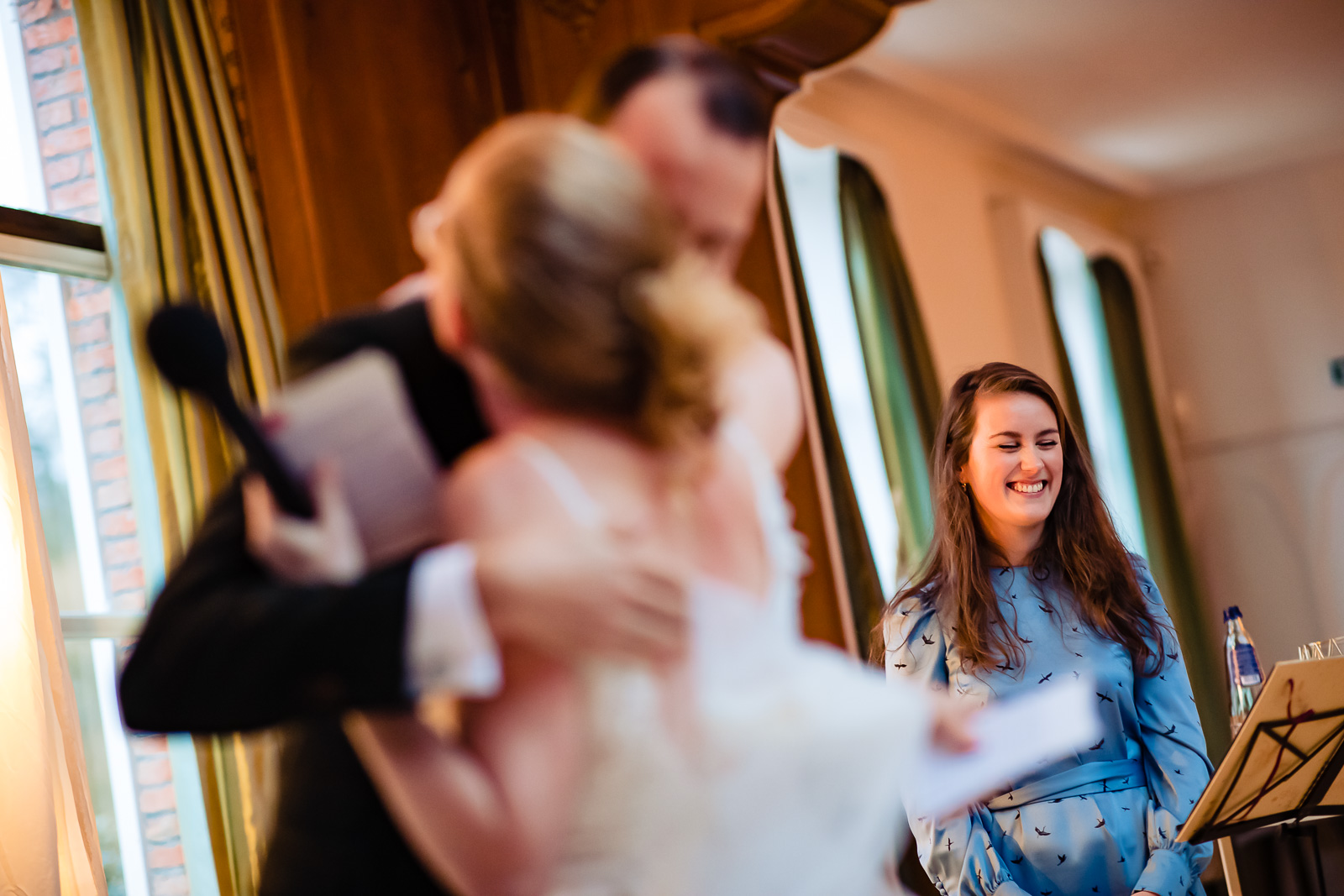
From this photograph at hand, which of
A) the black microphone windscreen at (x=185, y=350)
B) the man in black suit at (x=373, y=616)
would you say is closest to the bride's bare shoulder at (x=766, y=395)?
the man in black suit at (x=373, y=616)

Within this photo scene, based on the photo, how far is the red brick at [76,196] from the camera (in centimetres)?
241

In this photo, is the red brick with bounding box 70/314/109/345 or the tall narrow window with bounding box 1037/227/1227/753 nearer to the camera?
the red brick with bounding box 70/314/109/345

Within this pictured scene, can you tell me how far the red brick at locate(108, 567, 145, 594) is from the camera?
7.79 ft

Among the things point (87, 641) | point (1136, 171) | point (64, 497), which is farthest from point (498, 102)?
point (1136, 171)

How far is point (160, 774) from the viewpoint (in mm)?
2303

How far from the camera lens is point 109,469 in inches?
93.2

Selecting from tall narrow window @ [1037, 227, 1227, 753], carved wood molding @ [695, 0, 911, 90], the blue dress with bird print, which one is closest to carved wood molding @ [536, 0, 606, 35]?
carved wood molding @ [695, 0, 911, 90]

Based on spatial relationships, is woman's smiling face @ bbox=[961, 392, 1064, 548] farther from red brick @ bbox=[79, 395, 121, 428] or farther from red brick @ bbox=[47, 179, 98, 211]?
red brick @ bbox=[47, 179, 98, 211]

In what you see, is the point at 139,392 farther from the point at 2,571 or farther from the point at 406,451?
the point at 406,451

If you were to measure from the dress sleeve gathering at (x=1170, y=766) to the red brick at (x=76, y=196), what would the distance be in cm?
197

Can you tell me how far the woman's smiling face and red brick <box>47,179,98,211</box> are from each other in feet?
5.44

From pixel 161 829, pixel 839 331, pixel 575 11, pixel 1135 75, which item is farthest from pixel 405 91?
pixel 1135 75

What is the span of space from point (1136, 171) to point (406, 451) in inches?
206

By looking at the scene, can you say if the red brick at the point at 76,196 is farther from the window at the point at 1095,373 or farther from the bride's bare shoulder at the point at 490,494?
the window at the point at 1095,373
